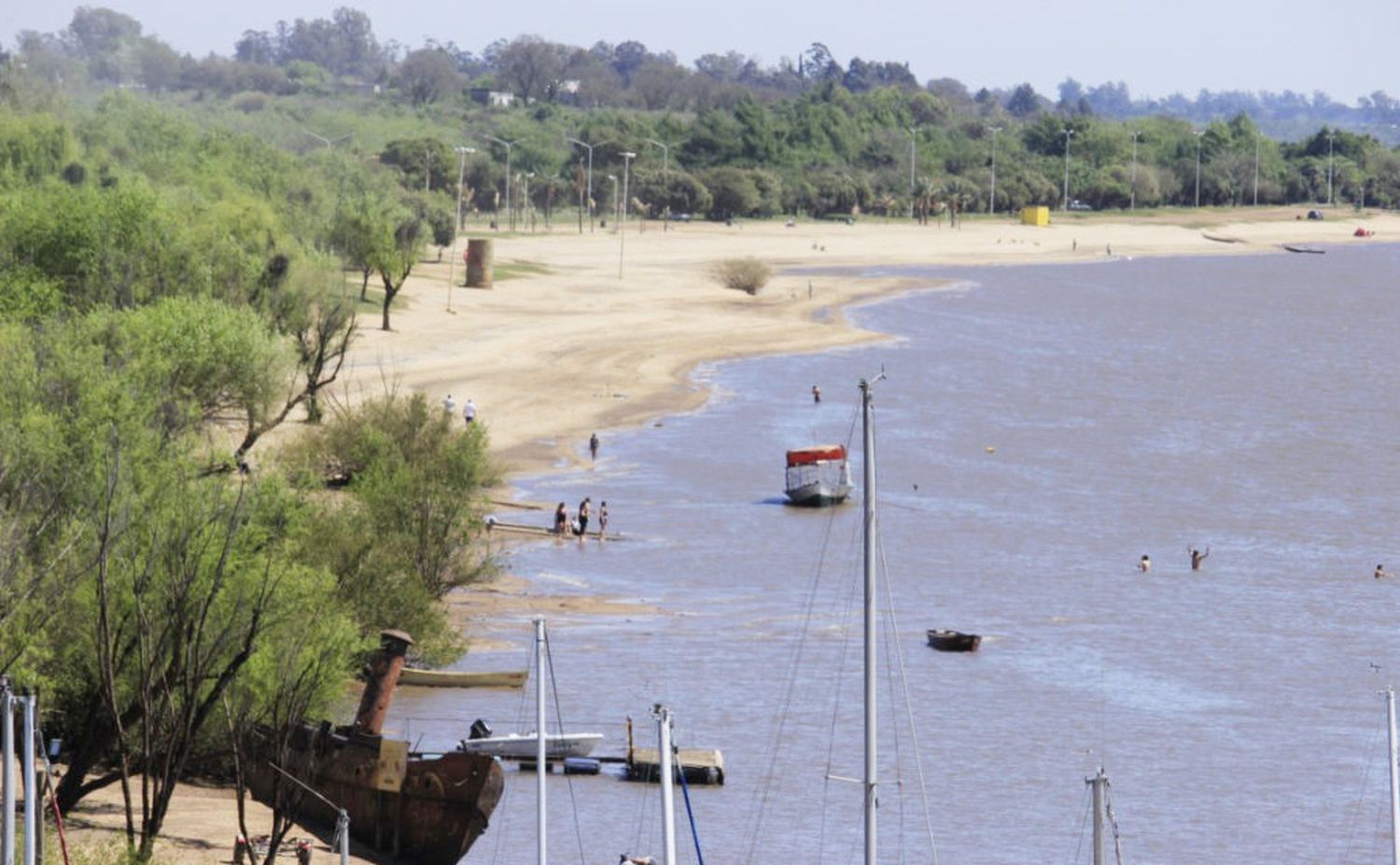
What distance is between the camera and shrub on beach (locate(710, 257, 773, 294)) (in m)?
142

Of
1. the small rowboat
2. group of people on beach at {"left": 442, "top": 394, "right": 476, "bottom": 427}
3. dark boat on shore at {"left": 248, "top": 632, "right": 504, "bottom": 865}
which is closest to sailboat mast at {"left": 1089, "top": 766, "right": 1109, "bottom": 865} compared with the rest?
dark boat on shore at {"left": 248, "top": 632, "right": 504, "bottom": 865}

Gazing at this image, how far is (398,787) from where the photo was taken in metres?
38.7

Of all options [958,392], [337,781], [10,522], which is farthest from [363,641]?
→ [958,392]

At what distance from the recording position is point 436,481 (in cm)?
5616

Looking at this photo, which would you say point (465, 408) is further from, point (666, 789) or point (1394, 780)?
point (666, 789)

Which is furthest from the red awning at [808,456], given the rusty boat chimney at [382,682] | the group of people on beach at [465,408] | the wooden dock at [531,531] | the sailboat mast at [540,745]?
the sailboat mast at [540,745]

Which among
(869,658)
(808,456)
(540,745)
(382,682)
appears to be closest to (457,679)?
(382,682)

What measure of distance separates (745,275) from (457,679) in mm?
93297

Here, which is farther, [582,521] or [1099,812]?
[582,521]

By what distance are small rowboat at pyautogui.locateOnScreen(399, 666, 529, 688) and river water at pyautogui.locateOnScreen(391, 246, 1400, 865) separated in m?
0.54

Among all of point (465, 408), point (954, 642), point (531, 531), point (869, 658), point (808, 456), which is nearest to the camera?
point (869, 658)

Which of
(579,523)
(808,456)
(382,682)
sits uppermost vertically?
(382,682)

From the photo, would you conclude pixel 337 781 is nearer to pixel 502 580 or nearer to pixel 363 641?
pixel 363 641

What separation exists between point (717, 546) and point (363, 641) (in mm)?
25119
